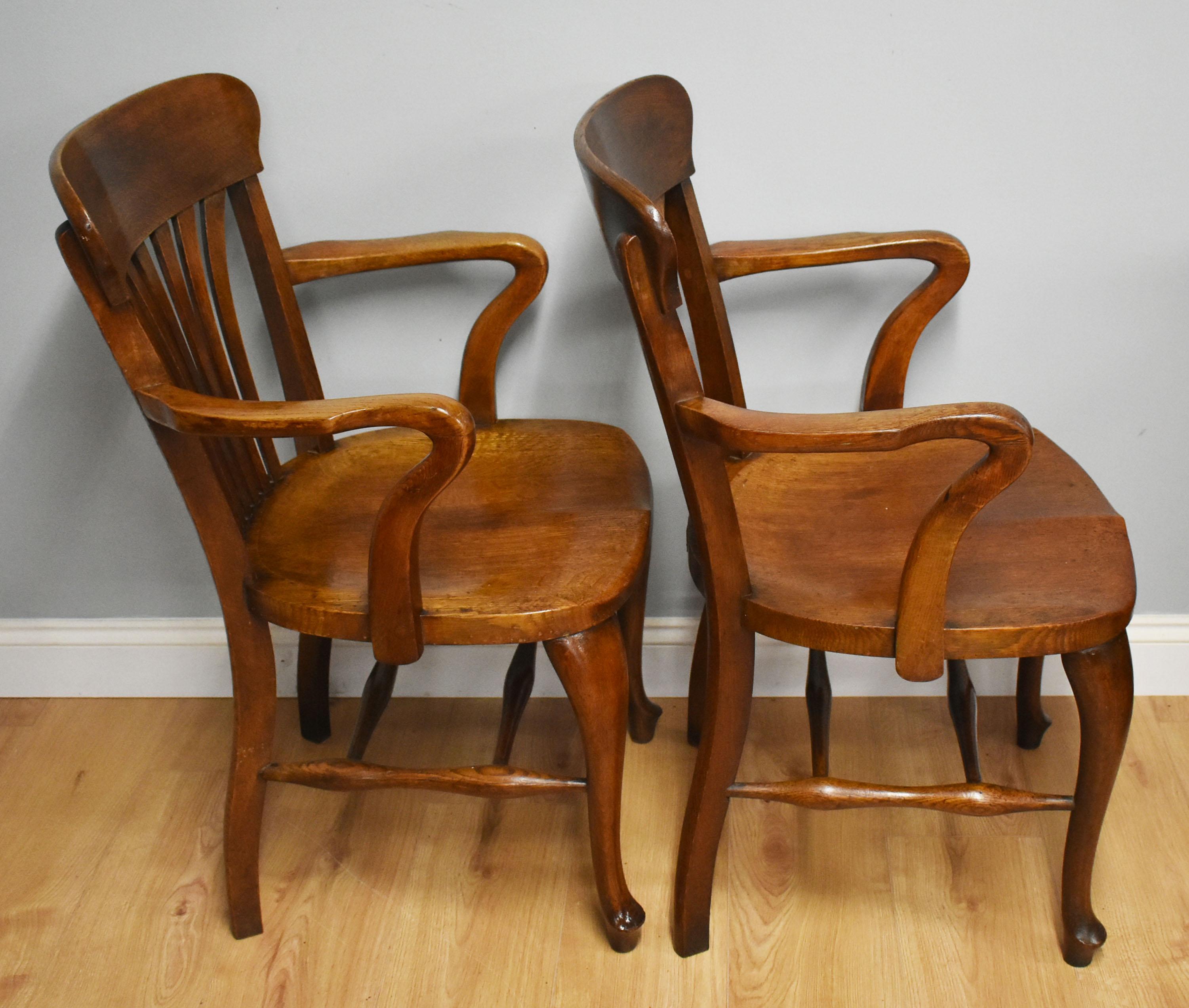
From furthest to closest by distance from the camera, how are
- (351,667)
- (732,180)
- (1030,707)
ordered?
(351,667), (1030,707), (732,180)

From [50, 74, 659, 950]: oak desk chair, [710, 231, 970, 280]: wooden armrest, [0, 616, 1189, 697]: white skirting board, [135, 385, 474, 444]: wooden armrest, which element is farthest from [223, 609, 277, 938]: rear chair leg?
[710, 231, 970, 280]: wooden armrest

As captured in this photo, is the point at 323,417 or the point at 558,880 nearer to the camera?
the point at 323,417

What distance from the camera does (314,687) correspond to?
1.70 metres

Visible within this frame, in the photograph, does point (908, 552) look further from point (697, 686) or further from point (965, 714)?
point (697, 686)

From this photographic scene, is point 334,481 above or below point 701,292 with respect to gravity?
below

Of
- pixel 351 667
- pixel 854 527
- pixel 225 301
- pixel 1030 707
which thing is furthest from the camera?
pixel 351 667

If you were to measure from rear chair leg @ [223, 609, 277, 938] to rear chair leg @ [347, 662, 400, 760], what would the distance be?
0.55 feet

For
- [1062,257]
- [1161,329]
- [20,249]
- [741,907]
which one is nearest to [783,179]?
[1062,257]

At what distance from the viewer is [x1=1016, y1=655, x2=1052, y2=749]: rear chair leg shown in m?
1.62

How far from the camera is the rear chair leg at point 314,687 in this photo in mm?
1679

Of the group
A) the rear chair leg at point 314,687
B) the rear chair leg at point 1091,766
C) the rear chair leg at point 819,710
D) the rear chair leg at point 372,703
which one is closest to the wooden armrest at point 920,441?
the rear chair leg at point 1091,766

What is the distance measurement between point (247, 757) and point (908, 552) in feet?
2.52

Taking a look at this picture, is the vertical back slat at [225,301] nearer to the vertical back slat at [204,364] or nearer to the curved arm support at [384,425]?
the vertical back slat at [204,364]

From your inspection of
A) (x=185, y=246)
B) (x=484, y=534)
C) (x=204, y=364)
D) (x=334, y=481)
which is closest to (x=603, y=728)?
(x=484, y=534)
